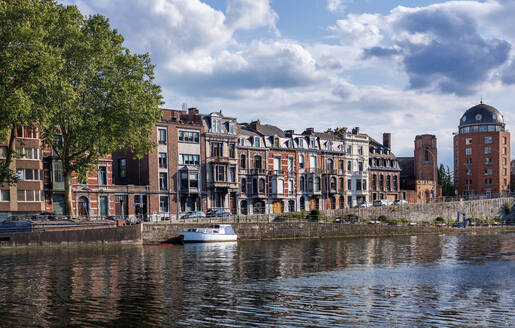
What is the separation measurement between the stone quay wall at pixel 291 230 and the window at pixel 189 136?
19495mm

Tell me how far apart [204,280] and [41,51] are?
90.6 feet

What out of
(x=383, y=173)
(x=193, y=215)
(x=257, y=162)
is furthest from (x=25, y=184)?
(x=383, y=173)

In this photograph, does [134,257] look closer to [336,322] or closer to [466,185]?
[336,322]

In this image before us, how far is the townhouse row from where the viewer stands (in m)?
70.1

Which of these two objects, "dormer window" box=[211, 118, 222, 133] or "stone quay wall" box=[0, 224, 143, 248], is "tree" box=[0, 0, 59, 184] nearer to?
"stone quay wall" box=[0, 224, 143, 248]

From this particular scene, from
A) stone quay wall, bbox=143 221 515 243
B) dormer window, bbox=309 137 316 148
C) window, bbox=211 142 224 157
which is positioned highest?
dormer window, bbox=309 137 316 148

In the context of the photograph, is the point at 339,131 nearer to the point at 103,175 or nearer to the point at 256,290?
the point at 103,175

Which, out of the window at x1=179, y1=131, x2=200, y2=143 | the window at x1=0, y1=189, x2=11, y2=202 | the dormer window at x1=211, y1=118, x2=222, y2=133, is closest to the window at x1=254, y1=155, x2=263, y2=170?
the dormer window at x1=211, y1=118, x2=222, y2=133

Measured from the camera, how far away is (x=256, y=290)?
1137 inches

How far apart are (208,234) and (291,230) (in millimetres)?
13744

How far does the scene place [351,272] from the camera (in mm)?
36219

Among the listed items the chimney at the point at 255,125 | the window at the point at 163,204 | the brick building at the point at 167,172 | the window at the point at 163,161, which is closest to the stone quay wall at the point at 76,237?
the brick building at the point at 167,172

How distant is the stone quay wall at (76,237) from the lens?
52969 mm

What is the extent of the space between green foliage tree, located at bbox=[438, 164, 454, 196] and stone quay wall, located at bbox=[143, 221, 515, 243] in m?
52.5
